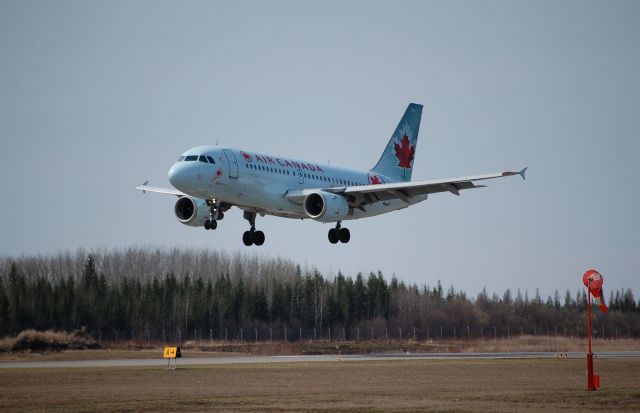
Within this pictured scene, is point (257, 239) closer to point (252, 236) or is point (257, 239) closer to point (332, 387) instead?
point (252, 236)

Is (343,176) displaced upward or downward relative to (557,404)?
upward

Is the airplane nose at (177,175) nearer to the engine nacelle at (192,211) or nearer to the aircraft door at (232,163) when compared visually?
the aircraft door at (232,163)

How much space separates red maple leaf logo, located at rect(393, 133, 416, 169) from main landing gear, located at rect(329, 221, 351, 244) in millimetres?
12120

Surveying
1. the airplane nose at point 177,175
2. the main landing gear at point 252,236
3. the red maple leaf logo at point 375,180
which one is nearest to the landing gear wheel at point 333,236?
the main landing gear at point 252,236

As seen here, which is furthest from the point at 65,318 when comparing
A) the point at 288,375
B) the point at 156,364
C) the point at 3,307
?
the point at 288,375

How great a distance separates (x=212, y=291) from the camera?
401 ft

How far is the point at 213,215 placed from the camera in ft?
178

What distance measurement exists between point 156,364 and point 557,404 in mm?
31037

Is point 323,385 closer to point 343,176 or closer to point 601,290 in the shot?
point 601,290

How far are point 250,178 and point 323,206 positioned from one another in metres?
4.82

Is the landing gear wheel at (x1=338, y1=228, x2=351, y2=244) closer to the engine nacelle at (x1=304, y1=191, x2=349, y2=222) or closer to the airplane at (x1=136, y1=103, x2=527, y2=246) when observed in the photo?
the airplane at (x1=136, y1=103, x2=527, y2=246)

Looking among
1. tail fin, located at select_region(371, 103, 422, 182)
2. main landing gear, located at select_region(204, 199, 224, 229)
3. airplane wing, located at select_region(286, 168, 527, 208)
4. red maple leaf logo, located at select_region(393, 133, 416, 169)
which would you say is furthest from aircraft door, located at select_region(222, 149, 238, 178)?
red maple leaf logo, located at select_region(393, 133, 416, 169)

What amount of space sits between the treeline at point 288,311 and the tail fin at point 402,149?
3255 cm

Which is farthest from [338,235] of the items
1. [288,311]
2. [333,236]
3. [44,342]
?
[288,311]
